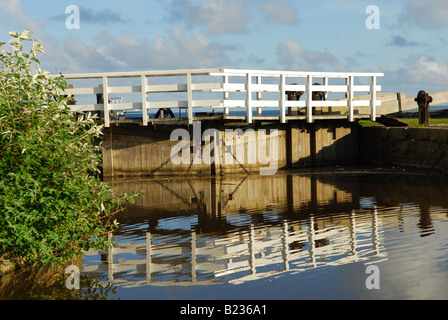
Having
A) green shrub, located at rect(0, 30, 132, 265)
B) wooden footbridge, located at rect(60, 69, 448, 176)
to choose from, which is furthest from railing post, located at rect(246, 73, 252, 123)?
green shrub, located at rect(0, 30, 132, 265)

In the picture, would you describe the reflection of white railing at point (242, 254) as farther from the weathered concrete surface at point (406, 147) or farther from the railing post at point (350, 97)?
the railing post at point (350, 97)

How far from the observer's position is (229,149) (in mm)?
21047

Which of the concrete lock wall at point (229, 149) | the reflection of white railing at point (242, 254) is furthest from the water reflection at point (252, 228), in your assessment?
the concrete lock wall at point (229, 149)

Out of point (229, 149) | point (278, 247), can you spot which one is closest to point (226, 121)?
point (229, 149)

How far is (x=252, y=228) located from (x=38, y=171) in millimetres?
4753

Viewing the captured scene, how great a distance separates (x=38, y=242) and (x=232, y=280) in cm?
269

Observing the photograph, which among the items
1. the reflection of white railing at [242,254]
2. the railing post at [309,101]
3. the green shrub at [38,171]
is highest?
the railing post at [309,101]

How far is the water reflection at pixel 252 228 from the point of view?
Result: 853cm

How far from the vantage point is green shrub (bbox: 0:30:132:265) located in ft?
25.6

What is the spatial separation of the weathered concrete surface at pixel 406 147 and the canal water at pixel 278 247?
3.84 metres

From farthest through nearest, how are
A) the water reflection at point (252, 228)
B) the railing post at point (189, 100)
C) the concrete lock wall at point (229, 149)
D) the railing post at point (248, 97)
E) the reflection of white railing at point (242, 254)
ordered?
the concrete lock wall at point (229, 149) < the railing post at point (248, 97) < the railing post at point (189, 100) < the water reflection at point (252, 228) < the reflection of white railing at point (242, 254)

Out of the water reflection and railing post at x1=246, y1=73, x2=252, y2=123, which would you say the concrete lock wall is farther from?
the water reflection

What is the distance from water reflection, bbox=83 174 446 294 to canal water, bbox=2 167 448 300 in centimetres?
2
